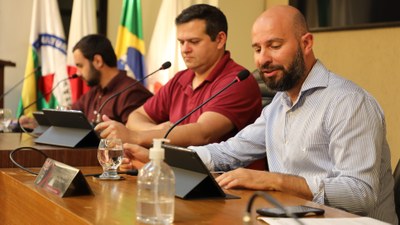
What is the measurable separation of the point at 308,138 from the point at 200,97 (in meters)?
1.27

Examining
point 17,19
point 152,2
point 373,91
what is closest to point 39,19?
point 17,19

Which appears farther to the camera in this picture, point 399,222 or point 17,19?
point 17,19

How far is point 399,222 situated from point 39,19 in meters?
4.85

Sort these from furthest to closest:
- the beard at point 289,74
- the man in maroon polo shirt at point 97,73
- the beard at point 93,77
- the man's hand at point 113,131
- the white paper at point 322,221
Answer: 1. the beard at point 93,77
2. the man in maroon polo shirt at point 97,73
3. the man's hand at point 113,131
4. the beard at point 289,74
5. the white paper at point 322,221

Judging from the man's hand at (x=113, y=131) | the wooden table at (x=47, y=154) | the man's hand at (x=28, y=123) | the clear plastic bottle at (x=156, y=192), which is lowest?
the man's hand at (x=28, y=123)

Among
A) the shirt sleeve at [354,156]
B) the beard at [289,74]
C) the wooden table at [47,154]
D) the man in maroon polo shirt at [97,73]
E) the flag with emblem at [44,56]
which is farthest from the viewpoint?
the flag with emblem at [44,56]

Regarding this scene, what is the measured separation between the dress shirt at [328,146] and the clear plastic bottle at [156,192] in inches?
27.4

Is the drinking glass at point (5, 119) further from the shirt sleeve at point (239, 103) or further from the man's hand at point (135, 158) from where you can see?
the man's hand at point (135, 158)

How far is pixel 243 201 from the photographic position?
187cm

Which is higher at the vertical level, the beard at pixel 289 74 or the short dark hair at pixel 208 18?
the short dark hair at pixel 208 18

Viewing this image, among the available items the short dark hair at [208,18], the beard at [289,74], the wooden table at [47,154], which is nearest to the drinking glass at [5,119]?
the wooden table at [47,154]

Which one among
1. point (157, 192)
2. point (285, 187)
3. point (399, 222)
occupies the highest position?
point (157, 192)

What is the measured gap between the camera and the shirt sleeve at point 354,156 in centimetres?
207

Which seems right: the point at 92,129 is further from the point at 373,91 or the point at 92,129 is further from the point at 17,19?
the point at 17,19
